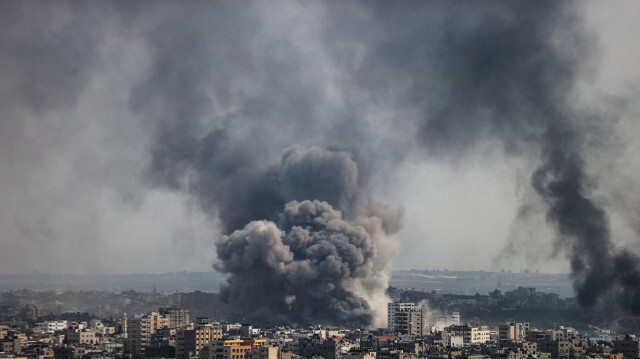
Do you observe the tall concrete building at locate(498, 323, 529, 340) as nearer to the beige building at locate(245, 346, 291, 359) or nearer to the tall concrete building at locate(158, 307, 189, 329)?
the tall concrete building at locate(158, 307, 189, 329)

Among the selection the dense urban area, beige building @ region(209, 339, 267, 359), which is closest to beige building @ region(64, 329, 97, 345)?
the dense urban area

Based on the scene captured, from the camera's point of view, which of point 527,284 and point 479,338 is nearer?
point 479,338

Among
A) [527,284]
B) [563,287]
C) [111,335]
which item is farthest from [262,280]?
[527,284]

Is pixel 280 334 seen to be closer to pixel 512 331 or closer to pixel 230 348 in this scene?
pixel 230 348

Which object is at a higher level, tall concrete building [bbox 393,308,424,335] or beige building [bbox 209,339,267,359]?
tall concrete building [bbox 393,308,424,335]

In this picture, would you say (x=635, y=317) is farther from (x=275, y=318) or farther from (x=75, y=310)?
(x=75, y=310)

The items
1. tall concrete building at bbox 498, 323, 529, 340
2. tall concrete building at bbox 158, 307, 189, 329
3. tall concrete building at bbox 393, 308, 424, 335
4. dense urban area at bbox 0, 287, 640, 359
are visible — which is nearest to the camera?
dense urban area at bbox 0, 287, 640, 359

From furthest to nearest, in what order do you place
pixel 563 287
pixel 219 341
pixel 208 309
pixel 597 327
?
pixel 563 287 < pixel 208 309 < pixel 597 327 < pixel 219 341

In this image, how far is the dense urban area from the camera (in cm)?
7081

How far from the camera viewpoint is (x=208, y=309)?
361 feet

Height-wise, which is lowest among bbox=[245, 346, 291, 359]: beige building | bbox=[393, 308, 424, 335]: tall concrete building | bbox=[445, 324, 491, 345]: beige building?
bbox=[245, 346, 291, 359]: beige building

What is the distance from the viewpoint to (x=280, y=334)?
80.1m

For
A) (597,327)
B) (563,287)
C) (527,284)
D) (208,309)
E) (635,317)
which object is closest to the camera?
(635,317)

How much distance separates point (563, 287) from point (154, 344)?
257ft
